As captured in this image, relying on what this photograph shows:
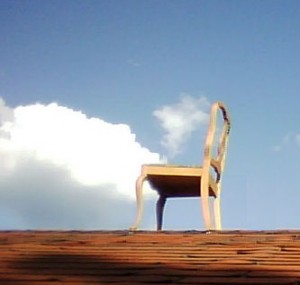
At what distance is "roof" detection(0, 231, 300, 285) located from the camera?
160 centimetres

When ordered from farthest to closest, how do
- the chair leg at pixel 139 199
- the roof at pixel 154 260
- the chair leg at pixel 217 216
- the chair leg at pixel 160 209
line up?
the chair leg at pixel 160 209 → the chair leg at pixel 217 216 → the chair leg at pixel 139 199 → the roof at pixel 154 260

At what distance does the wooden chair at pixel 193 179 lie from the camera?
4605 mm

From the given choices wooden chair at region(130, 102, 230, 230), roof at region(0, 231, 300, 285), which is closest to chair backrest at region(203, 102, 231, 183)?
wooden chair at region(130, 102, 230, 230)

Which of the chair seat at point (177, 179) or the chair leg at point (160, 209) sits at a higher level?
the chair seat at point (177, 179)

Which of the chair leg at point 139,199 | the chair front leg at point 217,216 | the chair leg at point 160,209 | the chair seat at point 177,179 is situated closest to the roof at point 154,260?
the chair leg at point 139,199

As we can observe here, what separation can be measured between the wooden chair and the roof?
1862 mm

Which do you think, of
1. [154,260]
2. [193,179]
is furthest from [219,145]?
[154,260]

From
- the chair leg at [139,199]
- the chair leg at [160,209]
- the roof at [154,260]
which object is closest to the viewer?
A: the roof at [154,260]

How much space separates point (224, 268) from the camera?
1705 mm

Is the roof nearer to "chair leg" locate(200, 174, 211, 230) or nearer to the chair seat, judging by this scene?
"chair leg" locate(200, 174, 211, 230)

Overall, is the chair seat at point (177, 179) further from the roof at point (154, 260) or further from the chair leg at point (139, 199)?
the roof at point (154, 260)

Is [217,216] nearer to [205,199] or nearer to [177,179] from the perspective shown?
[205,199]

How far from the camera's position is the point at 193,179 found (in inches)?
185

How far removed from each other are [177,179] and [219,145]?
0.49 meters
